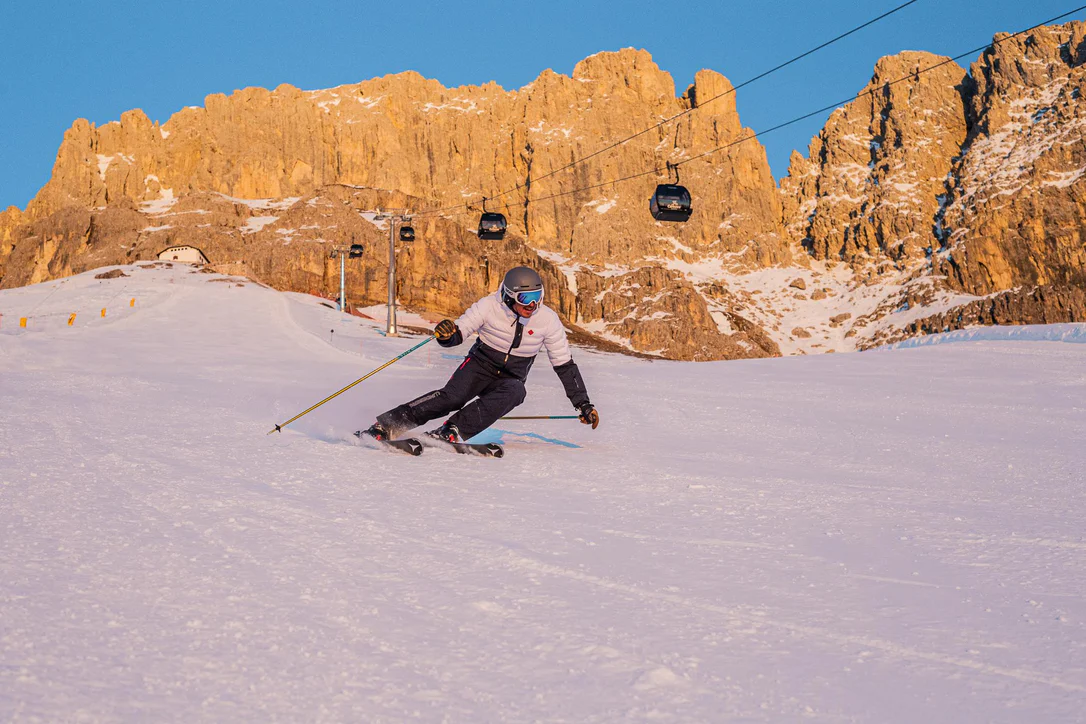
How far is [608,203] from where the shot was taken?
179 metres

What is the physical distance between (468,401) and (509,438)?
2.90ft

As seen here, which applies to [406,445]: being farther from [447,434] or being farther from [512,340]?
[512,340]

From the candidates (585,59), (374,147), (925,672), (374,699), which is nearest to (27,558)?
(374,699)

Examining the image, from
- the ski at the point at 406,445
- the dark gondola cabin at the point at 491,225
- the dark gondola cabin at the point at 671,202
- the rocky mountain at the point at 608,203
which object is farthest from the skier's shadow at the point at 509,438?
the rocky mountain at the point at 608,203

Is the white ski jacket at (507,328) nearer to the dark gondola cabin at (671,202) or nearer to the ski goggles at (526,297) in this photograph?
the ski goggles at (526,297)

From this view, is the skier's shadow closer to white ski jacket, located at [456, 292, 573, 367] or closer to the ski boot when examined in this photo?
the ski boot

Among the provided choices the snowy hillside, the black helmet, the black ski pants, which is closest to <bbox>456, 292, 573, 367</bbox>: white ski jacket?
the black helmet

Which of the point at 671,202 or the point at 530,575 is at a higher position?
the point at 671,202

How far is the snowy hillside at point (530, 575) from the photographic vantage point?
88.9 inches

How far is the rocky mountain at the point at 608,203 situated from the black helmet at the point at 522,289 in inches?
4347

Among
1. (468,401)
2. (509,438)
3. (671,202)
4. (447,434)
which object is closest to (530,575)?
(447,434)

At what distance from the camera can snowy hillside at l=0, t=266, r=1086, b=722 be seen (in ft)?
7.41

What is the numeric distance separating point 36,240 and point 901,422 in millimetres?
154779

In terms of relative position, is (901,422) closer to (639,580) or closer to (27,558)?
(639,580)
